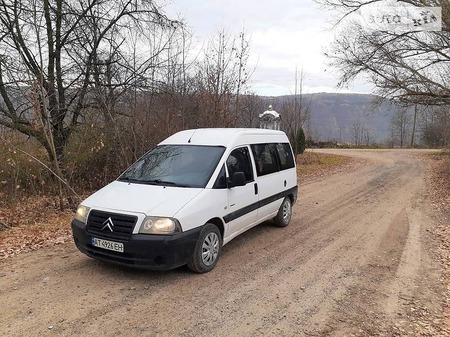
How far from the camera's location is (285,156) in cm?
753

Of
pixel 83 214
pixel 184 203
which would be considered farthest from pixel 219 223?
pixel 83 214

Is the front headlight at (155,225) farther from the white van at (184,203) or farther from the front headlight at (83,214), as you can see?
the front headlight at (83,214)

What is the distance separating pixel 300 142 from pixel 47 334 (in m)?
24.7

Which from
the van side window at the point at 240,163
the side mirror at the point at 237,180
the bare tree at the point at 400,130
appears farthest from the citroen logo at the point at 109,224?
the bare tree at the point at 400,130

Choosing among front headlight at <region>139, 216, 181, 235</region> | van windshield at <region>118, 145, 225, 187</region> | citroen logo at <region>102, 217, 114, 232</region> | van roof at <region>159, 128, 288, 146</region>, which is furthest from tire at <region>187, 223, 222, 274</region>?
van roof at <region>159, 128, 288, 146</region>

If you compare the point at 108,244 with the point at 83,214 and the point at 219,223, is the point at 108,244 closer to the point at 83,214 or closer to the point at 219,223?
the point at 83,214

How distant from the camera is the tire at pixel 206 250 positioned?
15.2 feet

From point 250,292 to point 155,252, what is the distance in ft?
4.11

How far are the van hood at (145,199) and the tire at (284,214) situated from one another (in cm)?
282

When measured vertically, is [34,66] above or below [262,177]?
above

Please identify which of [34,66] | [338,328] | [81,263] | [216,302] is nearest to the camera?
[338,328]

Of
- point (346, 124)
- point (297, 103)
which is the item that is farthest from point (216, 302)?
point (346, 124)

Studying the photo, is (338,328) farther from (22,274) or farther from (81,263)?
(22,274)

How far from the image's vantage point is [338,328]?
3.64 m
